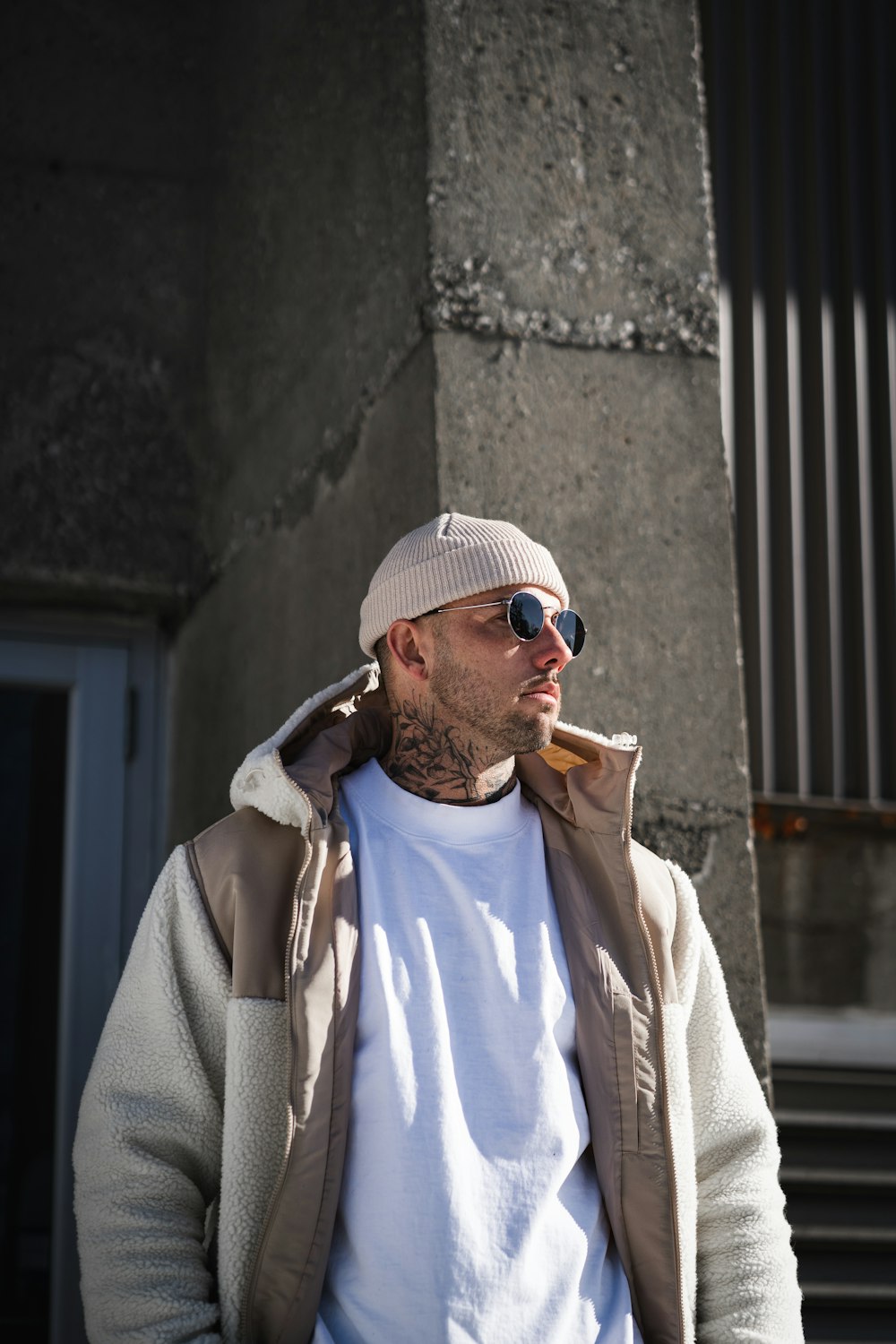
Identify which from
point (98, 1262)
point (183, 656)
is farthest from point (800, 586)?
point (98, 1262)

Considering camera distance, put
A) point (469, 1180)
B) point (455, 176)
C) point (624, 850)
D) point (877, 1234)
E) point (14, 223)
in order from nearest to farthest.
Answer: point (469, 1180)
point (624, 850)
point (455, 176)
point (877, 1234)
point (14, 223)

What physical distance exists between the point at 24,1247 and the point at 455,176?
2800mm

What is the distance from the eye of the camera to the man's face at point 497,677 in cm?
220

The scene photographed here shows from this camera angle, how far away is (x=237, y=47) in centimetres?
396

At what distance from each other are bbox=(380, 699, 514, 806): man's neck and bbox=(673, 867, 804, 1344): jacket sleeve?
1.12ft

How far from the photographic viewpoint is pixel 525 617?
2199mm

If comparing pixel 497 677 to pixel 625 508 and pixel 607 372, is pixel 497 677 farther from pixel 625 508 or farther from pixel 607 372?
pixel 607 372

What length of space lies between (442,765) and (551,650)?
0.25 metres

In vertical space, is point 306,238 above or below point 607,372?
above

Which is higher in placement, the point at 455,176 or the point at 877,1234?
the point at 455,176

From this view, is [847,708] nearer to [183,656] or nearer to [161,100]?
[183,656]

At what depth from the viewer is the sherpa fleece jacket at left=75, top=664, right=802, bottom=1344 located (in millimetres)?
1884

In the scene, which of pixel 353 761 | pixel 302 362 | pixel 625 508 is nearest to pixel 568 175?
pixel 625 508

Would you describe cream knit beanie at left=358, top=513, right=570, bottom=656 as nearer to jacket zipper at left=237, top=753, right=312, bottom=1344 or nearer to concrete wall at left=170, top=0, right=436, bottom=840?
concrete wall at left=170, top=0, right=436, bottom=840
